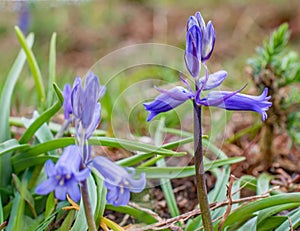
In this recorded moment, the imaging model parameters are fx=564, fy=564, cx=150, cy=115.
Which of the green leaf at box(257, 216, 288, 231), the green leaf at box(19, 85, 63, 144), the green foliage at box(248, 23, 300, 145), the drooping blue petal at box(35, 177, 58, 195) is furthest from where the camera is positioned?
the green foliage at box(248, 23, 300, 145)

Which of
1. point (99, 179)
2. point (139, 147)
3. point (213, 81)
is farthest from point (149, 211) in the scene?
point (213, 81)

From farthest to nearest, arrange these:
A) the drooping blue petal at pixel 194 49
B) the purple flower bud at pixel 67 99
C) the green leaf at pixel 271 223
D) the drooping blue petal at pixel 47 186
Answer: the green leaf at pixel 271 223 → the purple flower bud at pixel 67 99 → the drooping blue petal at pixel 194 49 → the drooping blue petal at pixel 47 186

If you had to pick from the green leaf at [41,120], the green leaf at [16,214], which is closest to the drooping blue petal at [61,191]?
the green leaf at [16,214]

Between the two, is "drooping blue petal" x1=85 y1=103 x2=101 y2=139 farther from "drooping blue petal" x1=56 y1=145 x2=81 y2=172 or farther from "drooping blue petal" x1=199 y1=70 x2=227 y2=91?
"drooping blue petal" x1=199 y1=70 x2=227 y2=91

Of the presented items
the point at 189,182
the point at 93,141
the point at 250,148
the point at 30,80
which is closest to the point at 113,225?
the point at 93,141

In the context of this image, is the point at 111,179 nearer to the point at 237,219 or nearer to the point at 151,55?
the point at 237,219

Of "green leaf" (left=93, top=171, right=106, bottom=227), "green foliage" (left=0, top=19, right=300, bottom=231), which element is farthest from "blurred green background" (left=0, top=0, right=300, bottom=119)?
"green leaf" (left=93, top=171, right=106, bottom=227)

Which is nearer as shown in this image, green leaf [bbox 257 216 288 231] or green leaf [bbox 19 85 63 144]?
green leaf [bbox 257 216 288 231]

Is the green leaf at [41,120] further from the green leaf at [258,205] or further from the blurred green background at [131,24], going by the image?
the blurred green background at [131,24]
